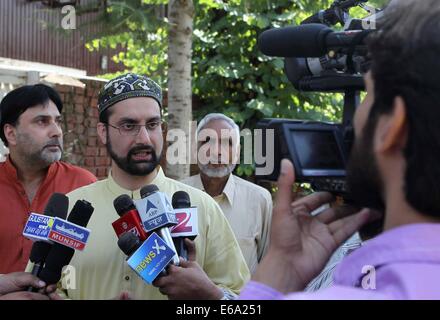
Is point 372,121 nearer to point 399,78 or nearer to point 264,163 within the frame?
point 399,78

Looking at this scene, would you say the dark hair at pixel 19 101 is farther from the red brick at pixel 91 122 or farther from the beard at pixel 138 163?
the red brick at pixel 91 122

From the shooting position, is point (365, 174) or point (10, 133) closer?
point (365, 174)

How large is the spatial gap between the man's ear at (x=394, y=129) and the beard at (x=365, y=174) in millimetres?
28

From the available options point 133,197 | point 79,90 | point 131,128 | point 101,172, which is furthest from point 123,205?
point 101,172

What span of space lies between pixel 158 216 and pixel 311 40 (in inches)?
30.8

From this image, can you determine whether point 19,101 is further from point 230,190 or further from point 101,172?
point 101,172

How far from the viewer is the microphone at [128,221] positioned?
195 centimetres

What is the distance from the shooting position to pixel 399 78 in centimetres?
104

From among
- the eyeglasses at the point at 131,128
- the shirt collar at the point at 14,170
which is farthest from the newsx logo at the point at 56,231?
the shirt collar at the point at 14,170

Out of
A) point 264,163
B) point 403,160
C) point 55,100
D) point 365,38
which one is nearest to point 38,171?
point 55,100

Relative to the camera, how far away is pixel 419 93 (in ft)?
3.32

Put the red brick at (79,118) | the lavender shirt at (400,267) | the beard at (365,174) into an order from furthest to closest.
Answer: the red brick at (79,118)
the beard at (365,174)
the lavender shirt at (400,267)

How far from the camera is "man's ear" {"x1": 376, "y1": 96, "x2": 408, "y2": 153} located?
3.33 feet

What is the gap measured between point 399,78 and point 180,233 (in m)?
1.16
